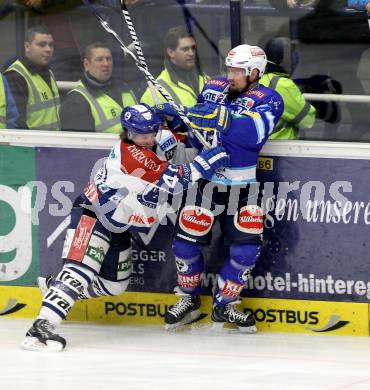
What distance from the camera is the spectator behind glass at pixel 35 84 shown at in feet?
23.4

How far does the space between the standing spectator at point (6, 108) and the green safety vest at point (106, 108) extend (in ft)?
1.26

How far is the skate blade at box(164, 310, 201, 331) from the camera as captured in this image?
711 cm

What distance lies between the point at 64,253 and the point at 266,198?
1.13m

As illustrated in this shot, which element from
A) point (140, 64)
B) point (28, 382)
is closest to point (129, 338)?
point (28, 382)

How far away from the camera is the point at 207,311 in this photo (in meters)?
7.21

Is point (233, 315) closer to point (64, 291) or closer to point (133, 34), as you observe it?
point (64, 291)

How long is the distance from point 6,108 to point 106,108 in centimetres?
58

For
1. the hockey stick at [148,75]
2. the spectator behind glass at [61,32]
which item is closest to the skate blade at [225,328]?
the hockey stick at [148,75]

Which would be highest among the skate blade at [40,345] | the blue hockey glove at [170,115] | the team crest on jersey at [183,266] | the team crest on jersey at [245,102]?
the team crest on jersey at [245,102]

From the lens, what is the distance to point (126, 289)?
7.28 meters

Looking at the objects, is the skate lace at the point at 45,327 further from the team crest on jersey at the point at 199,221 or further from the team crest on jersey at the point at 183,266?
the team crest on jersey at the point at 199,221

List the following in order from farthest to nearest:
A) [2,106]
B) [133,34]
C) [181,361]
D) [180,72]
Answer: [2,106], [180,72], [133,34], [181,361]

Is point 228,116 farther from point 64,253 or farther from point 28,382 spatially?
point 28,382

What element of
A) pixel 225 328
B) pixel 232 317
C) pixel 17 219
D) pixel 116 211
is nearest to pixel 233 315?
pixel 232 317
